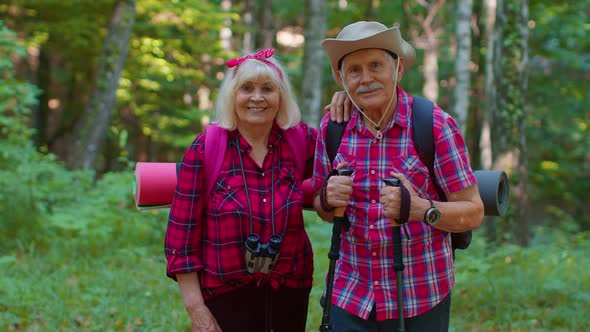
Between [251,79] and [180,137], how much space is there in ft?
45.4

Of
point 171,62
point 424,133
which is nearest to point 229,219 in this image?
point 424,133

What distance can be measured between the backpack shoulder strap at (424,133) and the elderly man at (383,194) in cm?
2

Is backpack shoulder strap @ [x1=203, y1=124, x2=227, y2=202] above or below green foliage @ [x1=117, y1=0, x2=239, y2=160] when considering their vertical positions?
below

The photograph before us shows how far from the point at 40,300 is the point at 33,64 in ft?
59.1

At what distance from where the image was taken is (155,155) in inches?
879

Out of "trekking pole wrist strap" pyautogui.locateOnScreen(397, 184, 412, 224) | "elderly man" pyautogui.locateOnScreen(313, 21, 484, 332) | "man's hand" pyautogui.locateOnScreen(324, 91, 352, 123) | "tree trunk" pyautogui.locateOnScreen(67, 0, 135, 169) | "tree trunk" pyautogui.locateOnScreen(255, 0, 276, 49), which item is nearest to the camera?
"trekking pole wrist strap" pyautogui.locateOnScreen(397, 184, 412, 224)

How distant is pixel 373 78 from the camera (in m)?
2.67

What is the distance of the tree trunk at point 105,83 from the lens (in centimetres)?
1185

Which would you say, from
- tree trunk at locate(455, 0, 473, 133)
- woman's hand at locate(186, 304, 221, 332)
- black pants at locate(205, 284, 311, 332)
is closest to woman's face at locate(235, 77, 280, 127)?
black pants at locate(205, 284, 311, 332)

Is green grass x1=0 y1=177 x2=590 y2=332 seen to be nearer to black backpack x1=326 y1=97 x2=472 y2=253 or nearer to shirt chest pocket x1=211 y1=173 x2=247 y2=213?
shirt chest pocket x1=211 y1=173 x2=247 y2=213

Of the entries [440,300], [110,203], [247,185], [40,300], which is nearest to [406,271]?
[440,300]

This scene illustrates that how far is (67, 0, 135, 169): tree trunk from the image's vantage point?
11.9 m

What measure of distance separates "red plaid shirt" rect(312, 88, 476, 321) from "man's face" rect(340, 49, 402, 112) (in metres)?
0.09

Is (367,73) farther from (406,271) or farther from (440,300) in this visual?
(440,300)
